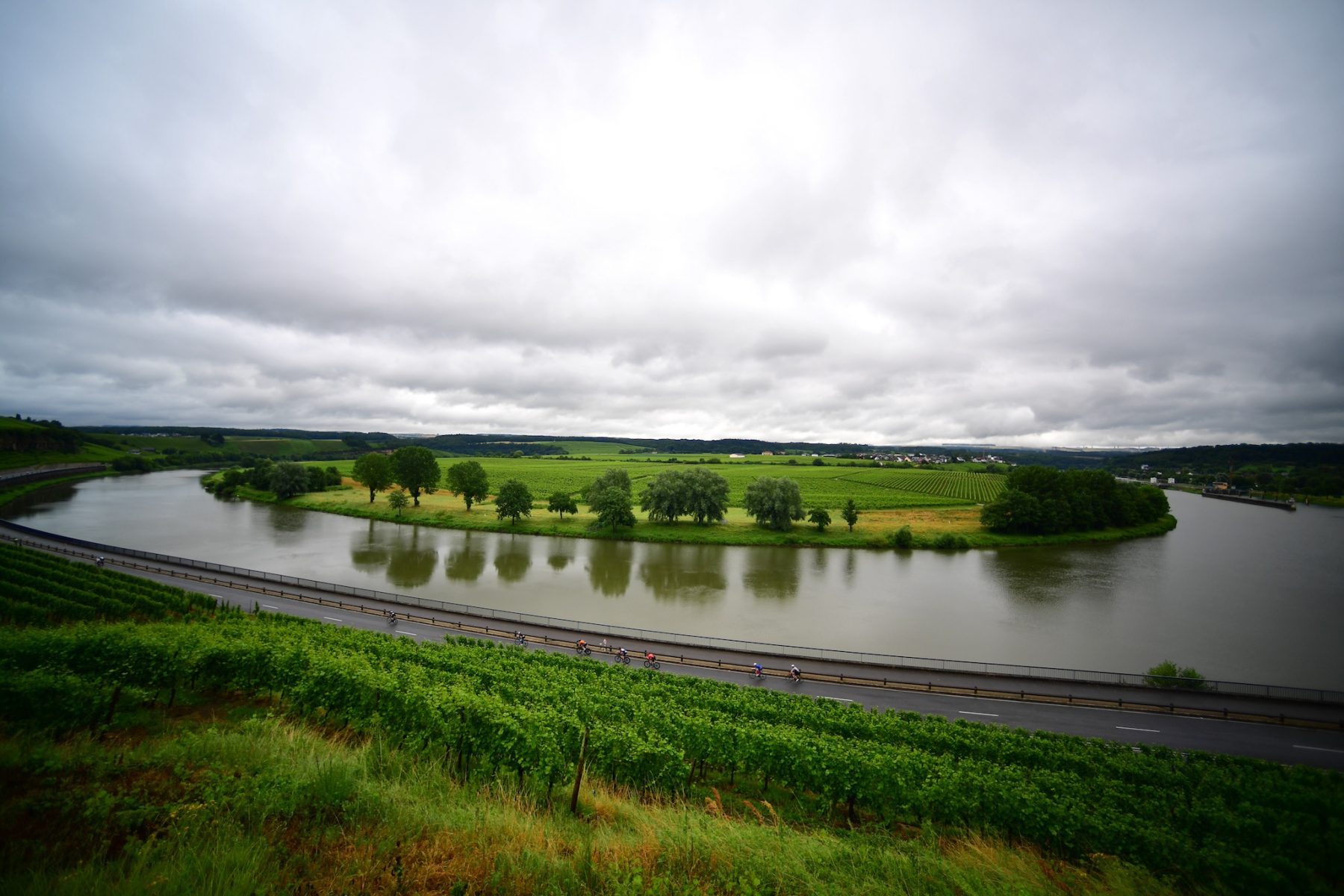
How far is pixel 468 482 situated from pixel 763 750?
61374mm

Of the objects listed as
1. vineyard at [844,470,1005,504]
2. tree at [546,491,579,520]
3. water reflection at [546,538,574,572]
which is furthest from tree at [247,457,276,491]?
vineyard at [844,470,1005,504]

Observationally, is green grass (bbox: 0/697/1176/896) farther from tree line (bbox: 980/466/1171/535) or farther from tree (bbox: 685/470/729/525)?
tree line (bbox: 980/466/1171/535)

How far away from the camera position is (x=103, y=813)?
6.15 meters

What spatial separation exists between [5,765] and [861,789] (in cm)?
1526

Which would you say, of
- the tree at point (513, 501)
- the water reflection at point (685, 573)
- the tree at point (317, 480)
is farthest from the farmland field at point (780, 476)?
the water reflection at point (685, 573)

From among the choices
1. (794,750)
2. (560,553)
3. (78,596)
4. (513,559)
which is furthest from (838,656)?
(78,596)

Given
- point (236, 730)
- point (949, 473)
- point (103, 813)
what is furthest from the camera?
point (949, 473)

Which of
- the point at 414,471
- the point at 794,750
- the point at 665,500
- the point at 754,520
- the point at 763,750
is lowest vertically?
the point at 754,520

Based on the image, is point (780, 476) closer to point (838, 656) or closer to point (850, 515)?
point (850, 515)

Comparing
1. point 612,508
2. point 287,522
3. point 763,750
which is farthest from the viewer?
point 287,522

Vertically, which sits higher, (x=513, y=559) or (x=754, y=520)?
(x=754, y=520)

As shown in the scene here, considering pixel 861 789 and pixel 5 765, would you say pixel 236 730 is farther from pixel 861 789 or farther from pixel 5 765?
pixel 861 789

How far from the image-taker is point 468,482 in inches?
2648

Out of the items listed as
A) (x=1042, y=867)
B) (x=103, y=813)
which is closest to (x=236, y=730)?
(x=103, y=813)
